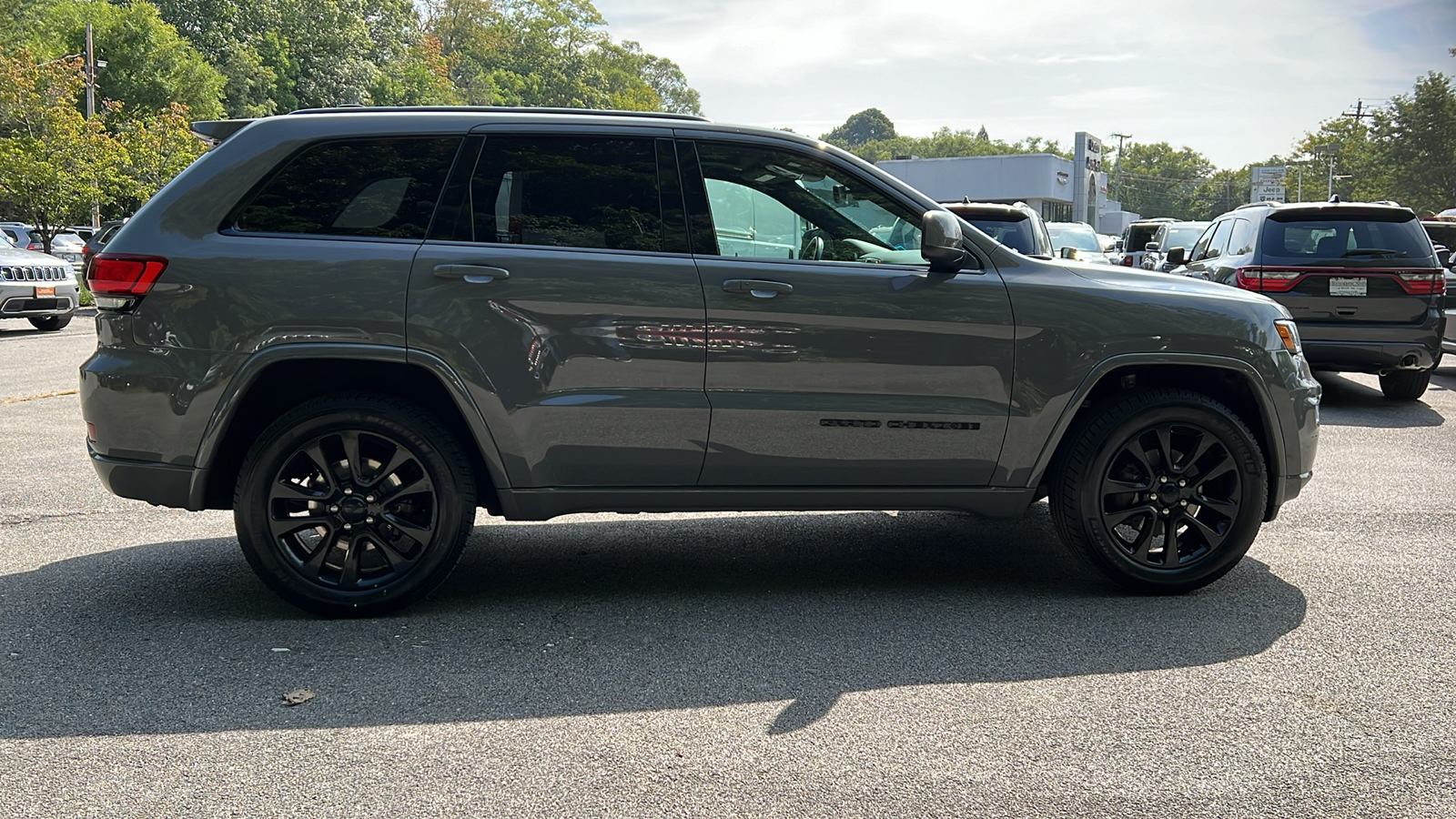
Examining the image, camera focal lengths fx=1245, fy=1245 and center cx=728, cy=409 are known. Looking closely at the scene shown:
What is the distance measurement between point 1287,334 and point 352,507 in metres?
3.76

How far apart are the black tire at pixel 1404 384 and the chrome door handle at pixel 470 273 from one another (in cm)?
984

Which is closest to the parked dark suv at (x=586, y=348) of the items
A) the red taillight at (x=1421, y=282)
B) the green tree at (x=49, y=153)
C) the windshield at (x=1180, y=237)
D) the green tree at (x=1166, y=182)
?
the red taillight at (x=1421, y=282)

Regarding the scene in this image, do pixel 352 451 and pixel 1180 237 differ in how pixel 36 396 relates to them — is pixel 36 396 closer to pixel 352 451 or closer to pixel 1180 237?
pixel 352 451

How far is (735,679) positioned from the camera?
404cm

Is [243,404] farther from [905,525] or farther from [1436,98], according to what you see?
[1436,98]

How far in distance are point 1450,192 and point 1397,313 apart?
2331 inches

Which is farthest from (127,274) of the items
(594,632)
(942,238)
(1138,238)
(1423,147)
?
(1423,147)

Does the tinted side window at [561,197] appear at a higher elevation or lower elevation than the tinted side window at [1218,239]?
higher

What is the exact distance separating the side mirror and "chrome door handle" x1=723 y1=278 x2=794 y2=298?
534 millimetres

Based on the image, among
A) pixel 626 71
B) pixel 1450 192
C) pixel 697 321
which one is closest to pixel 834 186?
pixel 697 321

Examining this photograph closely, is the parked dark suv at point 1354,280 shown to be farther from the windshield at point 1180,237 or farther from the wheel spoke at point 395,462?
the windshield at point 1180,237

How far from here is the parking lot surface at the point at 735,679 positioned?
323 centimetres

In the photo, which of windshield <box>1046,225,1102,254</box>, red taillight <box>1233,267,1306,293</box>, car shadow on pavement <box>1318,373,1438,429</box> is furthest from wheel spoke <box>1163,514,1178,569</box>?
windshield <box>1046,225,1102,254</box>

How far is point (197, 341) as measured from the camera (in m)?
4.46
